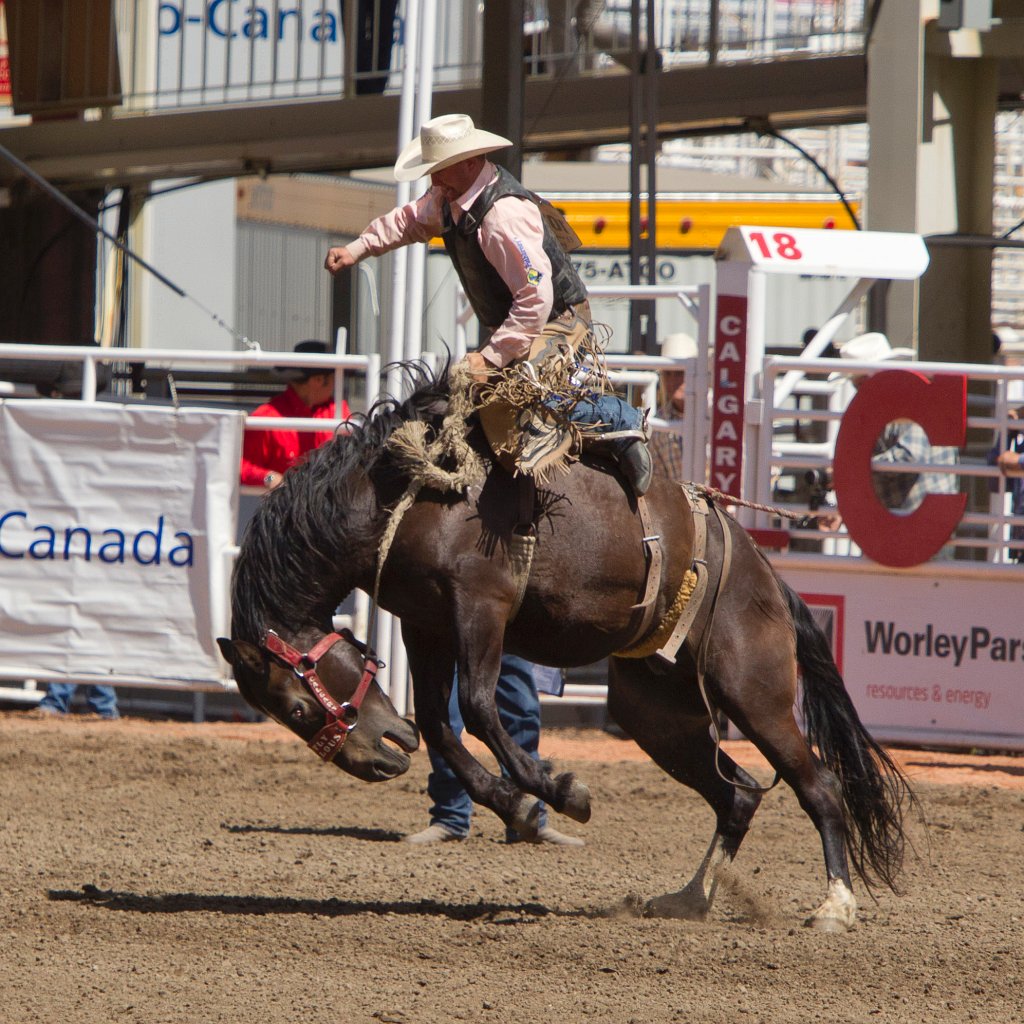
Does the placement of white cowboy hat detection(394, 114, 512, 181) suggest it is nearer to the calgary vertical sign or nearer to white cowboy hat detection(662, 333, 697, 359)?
the calgary vertical sign

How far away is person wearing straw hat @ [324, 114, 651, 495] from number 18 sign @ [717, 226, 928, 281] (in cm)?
380

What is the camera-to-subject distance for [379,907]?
5.25 m

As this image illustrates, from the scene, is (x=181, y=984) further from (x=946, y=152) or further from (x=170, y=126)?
(x=170, y=126)

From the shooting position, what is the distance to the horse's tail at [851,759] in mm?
5262

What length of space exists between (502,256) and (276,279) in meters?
13.2

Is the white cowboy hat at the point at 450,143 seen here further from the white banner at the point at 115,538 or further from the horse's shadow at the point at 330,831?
the white banner at the point at 115,538

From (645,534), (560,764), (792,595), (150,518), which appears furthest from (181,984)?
(150,518)

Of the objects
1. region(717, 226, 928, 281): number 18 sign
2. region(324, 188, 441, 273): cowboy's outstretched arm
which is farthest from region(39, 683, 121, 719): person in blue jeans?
region(324, 188, 441, 273): cowboy's outstretched arm

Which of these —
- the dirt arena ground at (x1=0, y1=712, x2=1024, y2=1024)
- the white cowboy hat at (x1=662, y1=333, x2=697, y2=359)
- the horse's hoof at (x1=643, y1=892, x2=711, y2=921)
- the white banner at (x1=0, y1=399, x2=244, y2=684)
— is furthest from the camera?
the white cowboy hat at (x1=662, y1=333, x2=697, y2=359)

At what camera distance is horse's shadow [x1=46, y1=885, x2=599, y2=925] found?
16.7 feet

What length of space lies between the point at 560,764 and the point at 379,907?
10.3 feet

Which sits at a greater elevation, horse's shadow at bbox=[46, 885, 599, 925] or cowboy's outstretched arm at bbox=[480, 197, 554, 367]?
cowboy's outstretched arm at bbox=[480, 197, 554, 367]

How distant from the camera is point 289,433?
889 cm

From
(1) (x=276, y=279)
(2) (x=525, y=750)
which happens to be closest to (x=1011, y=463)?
(2) (x=525, y=750)
